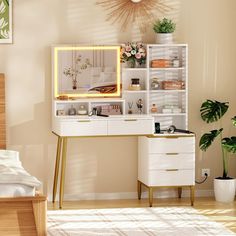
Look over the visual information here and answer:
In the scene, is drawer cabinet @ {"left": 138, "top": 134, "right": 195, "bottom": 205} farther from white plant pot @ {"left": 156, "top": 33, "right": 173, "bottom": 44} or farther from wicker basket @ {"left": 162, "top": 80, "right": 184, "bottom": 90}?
white plant pot @ {"left": 156, "top": 33, "right": 173, "bottom": 44}

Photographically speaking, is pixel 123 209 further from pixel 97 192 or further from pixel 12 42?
pixel 12 42

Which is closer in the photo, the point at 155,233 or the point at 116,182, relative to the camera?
the point at 155,233

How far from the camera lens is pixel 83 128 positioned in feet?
22.4

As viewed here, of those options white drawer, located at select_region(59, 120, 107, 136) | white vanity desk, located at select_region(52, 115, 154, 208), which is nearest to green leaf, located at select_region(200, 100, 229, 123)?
white vanity desk, located at select_region(52, 115, 154, 208)

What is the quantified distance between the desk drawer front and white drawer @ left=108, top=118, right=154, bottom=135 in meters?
0.40

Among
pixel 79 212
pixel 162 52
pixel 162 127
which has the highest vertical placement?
pixel 162 52

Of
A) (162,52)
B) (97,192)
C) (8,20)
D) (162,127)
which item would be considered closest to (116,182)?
(97,192)

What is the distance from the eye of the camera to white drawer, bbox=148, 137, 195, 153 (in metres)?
6.99

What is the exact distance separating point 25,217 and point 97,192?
281 centimetres

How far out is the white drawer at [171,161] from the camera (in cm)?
699

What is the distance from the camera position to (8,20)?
7.15 m

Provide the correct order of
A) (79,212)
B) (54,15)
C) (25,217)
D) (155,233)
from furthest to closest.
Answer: (54,15) < (79,212) < (155,233) < (25,217)

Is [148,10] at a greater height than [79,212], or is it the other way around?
[148,10]

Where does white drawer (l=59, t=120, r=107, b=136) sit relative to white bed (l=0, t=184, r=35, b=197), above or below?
above
